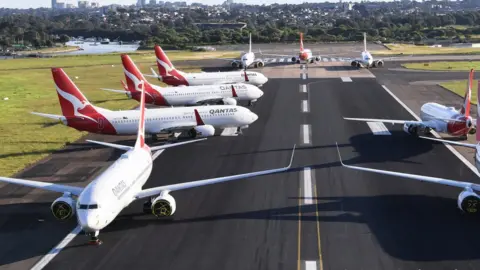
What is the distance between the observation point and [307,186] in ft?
165

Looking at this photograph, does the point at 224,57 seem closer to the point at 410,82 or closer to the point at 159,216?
the point at 410,82

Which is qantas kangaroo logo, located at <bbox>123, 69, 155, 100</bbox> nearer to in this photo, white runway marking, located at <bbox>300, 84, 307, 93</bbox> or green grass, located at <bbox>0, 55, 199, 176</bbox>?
green grass, located at <bbox>0, 55, 199, 176</bbox>

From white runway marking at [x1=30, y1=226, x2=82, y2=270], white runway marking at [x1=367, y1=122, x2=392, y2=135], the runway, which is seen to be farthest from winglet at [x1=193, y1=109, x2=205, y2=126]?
white runway marking at [x1=30, y1=226, x2=82, y2=270]

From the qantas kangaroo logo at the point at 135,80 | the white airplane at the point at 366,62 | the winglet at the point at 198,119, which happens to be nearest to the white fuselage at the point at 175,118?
the winglet at the point at 198,119

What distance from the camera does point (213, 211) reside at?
44.8 m

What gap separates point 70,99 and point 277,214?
1277 inches

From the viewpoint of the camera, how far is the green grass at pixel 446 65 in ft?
469

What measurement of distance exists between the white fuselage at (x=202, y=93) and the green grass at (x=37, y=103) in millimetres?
9540

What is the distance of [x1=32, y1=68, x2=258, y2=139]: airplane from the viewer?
63.0 m

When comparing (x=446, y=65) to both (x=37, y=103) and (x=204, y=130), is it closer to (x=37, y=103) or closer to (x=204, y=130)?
(x=204, y=130)

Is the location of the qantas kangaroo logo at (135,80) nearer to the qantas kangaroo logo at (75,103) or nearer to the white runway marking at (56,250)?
the qantas kangaroo logo at (75,103)

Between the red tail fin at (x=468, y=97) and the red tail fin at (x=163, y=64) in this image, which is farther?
the red tail fin at (x=163, y=64)

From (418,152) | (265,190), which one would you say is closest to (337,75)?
(418,152)

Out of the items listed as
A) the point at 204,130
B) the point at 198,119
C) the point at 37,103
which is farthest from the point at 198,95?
the point at 37,103
